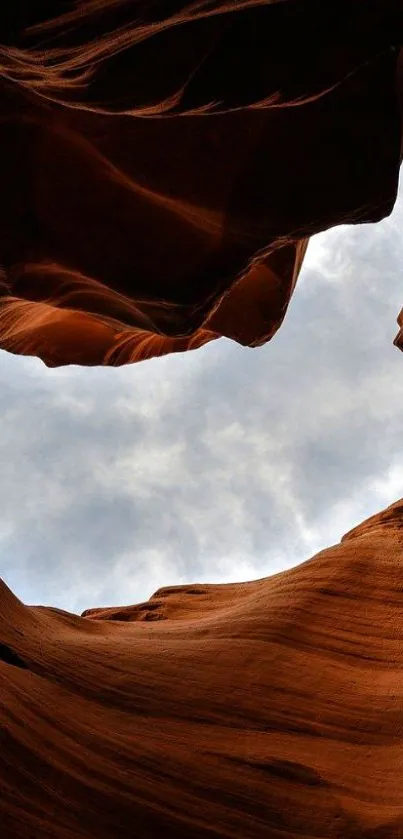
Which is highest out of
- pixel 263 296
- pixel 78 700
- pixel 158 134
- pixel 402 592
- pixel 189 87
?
pixel 263 296

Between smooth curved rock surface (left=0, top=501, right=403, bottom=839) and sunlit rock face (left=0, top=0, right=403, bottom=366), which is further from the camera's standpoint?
sunlit rock face (left=0, top=0, right=403, bottom=366)

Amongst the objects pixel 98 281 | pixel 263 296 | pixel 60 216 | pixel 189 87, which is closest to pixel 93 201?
pixel 60 216

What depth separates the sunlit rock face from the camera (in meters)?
4.51

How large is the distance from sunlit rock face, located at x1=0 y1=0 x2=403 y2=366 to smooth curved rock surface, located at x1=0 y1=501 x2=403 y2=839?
2.73 meters

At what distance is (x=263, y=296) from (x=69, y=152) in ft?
10.3

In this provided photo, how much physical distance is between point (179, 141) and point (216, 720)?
14.1 ft

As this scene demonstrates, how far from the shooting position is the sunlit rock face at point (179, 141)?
451cm

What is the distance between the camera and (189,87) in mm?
4742

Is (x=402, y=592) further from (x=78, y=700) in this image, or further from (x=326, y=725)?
(x=78, y=700)

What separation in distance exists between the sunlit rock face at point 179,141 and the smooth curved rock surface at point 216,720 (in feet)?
8.97

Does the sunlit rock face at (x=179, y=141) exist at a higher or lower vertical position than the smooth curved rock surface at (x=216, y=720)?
higher

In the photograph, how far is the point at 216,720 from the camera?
449 cm

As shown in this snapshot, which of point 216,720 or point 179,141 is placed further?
point 179,141

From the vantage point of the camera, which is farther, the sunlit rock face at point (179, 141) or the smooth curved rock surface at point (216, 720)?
the sunlit rock face at point (179, 141)
